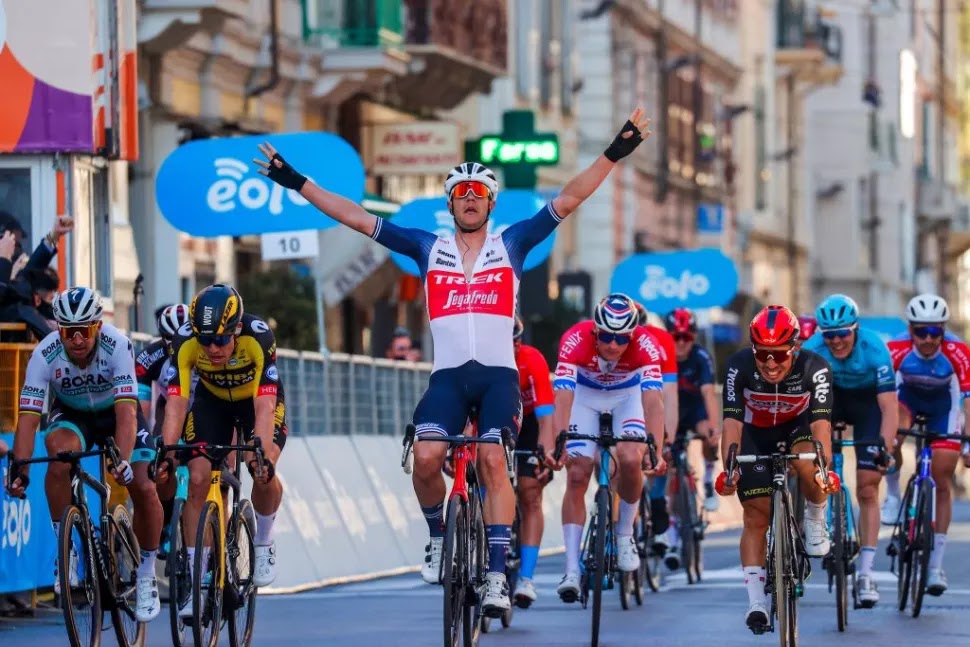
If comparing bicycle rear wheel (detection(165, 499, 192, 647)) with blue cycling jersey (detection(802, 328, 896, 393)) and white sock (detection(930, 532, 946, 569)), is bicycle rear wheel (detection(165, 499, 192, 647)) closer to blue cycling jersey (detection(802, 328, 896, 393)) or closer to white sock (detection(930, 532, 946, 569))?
blue cycling jersey (detection(802, 328, 896, 393))

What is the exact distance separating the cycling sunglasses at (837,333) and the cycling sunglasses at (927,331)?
1.13m

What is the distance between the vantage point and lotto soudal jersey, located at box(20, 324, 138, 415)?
1310 centimetres

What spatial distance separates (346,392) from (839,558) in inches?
296

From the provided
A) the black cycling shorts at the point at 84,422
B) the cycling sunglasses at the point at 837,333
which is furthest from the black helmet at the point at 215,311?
the cycling sunglasses at the point at 837,333

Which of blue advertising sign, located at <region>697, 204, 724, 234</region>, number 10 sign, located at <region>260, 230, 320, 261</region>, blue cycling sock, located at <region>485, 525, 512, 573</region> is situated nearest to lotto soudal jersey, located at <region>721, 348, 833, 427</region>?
blue cycling sock, located at <region>485, 525, 512, 573</region>

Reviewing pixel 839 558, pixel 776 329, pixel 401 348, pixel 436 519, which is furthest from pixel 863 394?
pixel 401 348

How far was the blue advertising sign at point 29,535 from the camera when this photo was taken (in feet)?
50.4

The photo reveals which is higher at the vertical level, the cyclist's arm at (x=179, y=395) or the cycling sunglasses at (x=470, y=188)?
the cycling sunglasses at (x=470, y=188)

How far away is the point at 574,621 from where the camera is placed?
15891 mm

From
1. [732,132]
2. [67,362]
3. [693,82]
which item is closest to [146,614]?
[67,362]

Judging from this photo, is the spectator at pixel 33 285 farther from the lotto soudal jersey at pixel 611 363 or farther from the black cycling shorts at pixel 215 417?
the lotto soudal jersey at pixel 611 363

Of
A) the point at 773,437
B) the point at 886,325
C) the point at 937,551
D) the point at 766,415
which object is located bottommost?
the point at 937,551

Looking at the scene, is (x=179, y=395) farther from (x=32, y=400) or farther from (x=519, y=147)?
(x=519, y=147)

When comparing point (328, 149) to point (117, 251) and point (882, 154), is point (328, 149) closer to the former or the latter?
point (117, 251)
